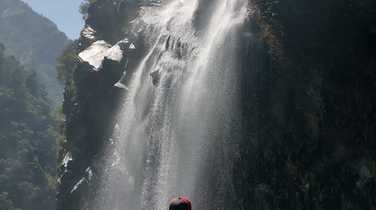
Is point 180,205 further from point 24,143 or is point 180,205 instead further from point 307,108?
point 24,143

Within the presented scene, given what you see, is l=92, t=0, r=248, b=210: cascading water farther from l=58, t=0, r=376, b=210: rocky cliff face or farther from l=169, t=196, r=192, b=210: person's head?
l=169, t=196, r=192, b=210: person's head

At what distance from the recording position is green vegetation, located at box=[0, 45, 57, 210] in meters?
66.1

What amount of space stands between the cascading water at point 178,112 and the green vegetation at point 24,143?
84.2 ft

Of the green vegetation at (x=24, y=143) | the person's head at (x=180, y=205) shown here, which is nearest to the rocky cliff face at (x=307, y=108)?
the person's head at (x=180, y=205)

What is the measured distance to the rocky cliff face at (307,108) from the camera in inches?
635

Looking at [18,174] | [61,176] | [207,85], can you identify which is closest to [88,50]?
[61,176]

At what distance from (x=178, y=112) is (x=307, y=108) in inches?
205

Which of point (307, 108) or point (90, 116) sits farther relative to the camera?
point (90, 116)

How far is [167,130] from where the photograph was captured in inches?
778

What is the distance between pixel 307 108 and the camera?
16.7 m

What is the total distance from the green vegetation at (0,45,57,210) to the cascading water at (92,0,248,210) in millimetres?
25651

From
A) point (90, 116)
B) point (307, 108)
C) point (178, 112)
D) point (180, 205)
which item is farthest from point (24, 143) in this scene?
point (180, 205)

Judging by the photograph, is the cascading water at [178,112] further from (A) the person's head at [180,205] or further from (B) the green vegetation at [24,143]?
(B) the green vegetation at [24,143]

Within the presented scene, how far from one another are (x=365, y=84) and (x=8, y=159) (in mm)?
61312
